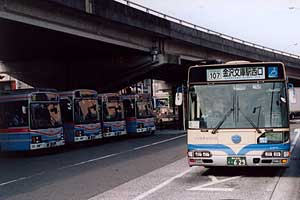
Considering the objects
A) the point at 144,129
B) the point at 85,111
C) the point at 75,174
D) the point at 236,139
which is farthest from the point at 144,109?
the point at 236,139

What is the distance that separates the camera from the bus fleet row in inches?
819

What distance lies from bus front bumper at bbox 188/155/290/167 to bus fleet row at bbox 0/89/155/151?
10877 millimetres

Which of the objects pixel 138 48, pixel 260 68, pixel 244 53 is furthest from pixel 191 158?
pixel 244 53

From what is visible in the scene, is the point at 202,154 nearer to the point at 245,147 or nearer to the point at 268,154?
the point at 245,147

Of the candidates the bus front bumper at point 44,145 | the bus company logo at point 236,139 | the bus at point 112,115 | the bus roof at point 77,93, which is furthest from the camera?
the bus at point 112,115

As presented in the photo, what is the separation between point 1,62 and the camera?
37844mm

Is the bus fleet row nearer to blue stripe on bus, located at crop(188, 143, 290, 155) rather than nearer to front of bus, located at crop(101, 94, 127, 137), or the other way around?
front of bus, located at crop(101, 94, 127, 137)

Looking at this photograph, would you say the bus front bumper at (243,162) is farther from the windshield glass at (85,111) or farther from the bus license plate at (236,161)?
the windshield glass at (85,111)

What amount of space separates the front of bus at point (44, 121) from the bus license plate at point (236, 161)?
11436mm

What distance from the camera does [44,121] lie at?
21.4 metres

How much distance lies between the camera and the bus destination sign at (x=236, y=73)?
1162 cm

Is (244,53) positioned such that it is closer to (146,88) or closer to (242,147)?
(242,147)

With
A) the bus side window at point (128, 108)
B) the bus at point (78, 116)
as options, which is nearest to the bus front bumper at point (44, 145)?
the bus at point (78, 116)

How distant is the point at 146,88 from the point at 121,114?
78582mm
